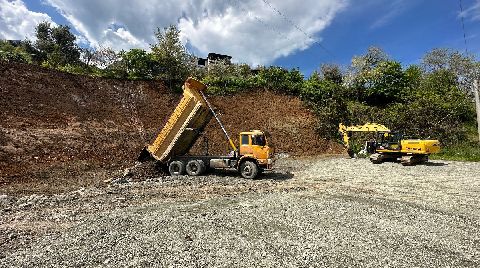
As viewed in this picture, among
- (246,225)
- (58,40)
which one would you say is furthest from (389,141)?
(58,40)

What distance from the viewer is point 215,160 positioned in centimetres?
1411

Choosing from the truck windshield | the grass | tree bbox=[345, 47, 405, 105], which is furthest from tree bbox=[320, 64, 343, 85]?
the truck windshield

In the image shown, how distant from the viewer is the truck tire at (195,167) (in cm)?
1411

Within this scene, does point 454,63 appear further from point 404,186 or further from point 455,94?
point 404,186

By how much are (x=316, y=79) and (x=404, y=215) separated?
2438 centimetres

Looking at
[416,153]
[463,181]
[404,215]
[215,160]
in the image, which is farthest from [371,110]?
[404,215]

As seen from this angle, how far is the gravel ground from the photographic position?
596cm

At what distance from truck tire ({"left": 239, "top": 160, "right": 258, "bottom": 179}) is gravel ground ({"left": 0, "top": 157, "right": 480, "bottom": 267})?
834 millimetres

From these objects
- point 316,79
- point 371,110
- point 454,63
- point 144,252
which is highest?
point 454,63

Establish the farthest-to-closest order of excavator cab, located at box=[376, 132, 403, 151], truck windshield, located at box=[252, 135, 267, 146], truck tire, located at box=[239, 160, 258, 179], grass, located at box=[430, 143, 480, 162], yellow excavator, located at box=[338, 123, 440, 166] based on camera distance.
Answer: grass, located at box=[430, 143, 480, 162]
excavator cab, located at box=[376, 132, 403, 151]
yellow excavator, located at box=[338, 123, 440, 166]
truck windshield, located at box=[252, 135, 267, 146]
truck tire, located at box=[239, 160, 258, 179]

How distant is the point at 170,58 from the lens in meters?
27.4

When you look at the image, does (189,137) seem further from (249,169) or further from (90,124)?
(90,124)

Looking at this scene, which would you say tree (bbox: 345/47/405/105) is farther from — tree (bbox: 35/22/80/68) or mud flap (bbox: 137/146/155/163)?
tree (bbox: 35/22/80/68)

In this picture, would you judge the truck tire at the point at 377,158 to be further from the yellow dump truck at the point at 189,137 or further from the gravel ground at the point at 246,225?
the yellow dump truck at the point at 189,137
